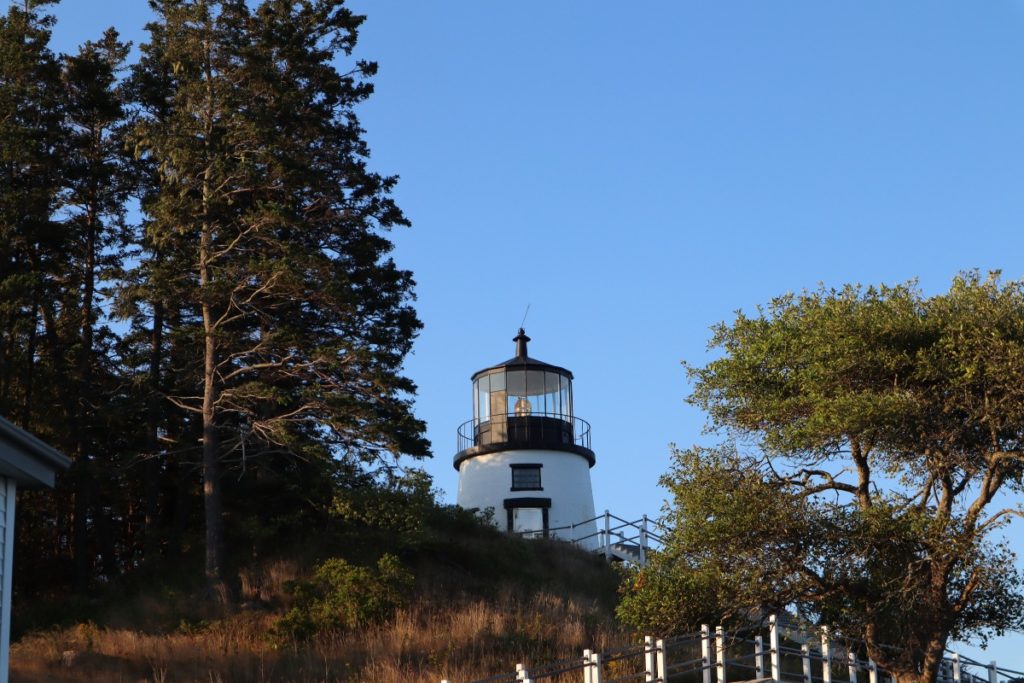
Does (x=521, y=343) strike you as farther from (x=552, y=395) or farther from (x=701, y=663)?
(x=701, y=663)

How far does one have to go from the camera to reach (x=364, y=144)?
3212 cm

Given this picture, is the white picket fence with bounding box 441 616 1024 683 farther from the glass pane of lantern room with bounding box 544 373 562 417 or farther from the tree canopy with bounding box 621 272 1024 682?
the glass pane of lantern room with bounding box 544 373 562 417

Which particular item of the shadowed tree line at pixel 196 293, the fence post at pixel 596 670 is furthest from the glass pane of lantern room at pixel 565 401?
the fence post at pixel 596 670

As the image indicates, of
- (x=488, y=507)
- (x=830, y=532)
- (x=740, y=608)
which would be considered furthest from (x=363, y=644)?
(x=488, y=507)

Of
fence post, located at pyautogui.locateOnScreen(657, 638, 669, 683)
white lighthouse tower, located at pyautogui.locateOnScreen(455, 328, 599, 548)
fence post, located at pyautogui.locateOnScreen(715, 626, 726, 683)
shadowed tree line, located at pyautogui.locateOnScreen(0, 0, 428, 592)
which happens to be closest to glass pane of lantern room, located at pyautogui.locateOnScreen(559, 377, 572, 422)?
white lighthouse tower, located at pyautogui.locateOnScreen(455, 328, 599, 548)

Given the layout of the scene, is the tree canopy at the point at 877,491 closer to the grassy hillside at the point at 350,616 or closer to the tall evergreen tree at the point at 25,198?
the grassy hillside at the point at 350,616

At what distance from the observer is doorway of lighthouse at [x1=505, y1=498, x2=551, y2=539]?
1420 inches

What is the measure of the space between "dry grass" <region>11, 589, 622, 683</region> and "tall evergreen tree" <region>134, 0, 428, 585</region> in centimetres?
309

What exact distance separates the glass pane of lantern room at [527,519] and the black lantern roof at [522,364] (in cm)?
397

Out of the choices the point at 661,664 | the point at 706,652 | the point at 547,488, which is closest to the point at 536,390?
the point at 547,488

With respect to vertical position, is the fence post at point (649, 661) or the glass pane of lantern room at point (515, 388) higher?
the glass pane of lantern room at point (515, 388)

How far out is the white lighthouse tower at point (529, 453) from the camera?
3591 centimetres

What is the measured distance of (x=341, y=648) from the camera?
22.1 metres

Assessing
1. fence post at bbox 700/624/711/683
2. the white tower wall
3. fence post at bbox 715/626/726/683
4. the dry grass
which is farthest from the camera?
the white tower wall
